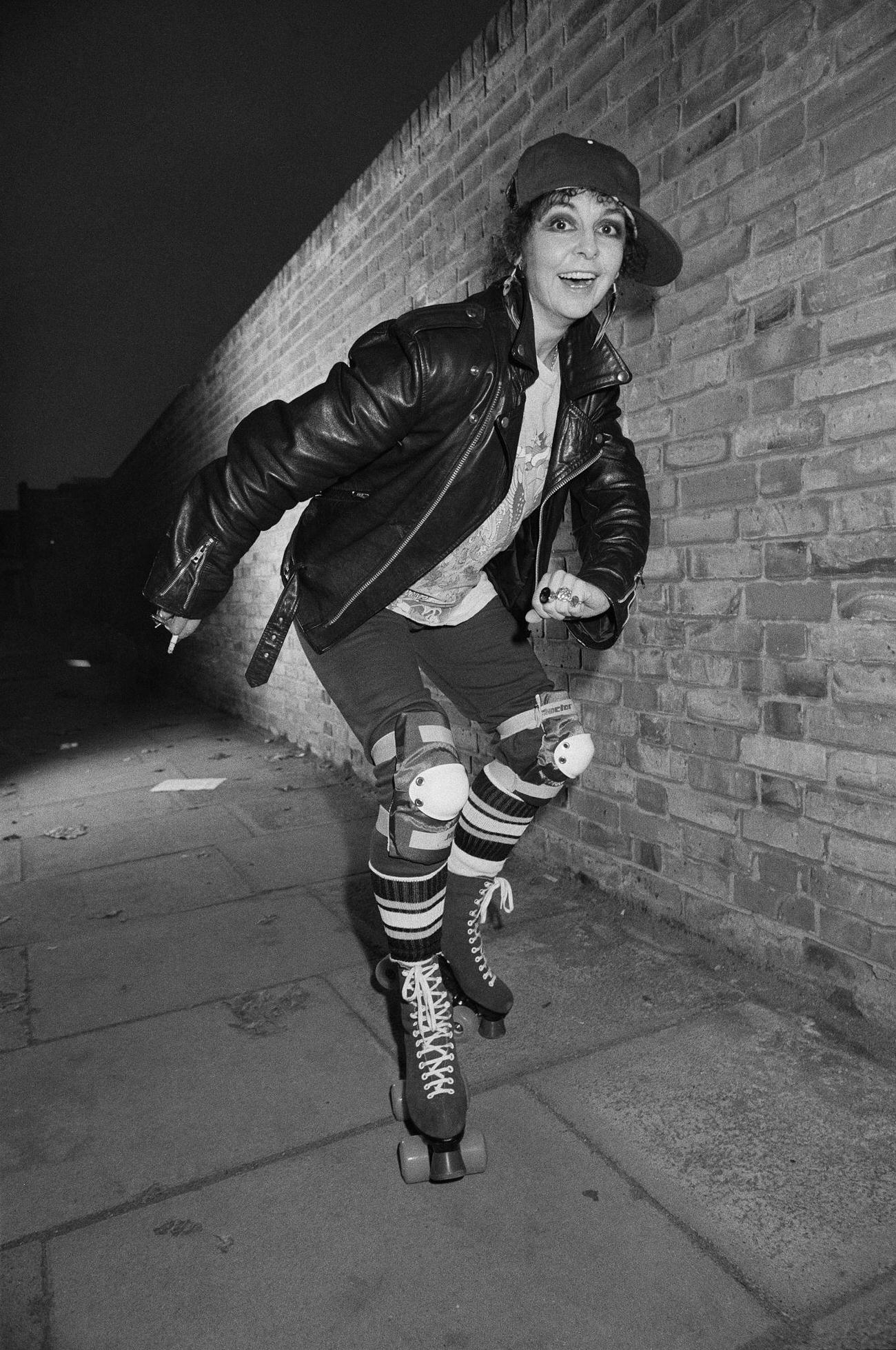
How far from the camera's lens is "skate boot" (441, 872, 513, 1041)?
2.40 m

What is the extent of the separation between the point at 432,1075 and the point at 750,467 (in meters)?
1.96

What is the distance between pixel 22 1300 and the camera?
59.9 inches

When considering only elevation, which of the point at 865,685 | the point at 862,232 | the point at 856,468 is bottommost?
the point at 865,685

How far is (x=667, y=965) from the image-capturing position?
279 centimetres

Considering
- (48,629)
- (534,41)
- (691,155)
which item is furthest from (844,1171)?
(48,629)

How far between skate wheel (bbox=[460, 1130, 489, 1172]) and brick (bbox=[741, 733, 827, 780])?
1.38m

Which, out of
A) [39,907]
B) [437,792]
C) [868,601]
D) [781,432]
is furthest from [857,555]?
[39,907]

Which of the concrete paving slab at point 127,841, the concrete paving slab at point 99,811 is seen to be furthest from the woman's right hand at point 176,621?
the concrete paving slab at point 99,811

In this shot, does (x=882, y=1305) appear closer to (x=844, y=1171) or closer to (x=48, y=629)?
(x=844, y=1171)

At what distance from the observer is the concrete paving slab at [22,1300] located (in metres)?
1.44

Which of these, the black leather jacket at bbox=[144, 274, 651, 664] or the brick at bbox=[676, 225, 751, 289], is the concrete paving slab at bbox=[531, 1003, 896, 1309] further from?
the brick at bbox=[676, 225, 751, 289]

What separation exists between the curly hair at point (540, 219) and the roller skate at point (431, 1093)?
175 cm

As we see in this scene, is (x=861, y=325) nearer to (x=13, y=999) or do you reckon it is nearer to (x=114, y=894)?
(x=13, y=999)

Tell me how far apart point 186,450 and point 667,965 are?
30.0 ft
